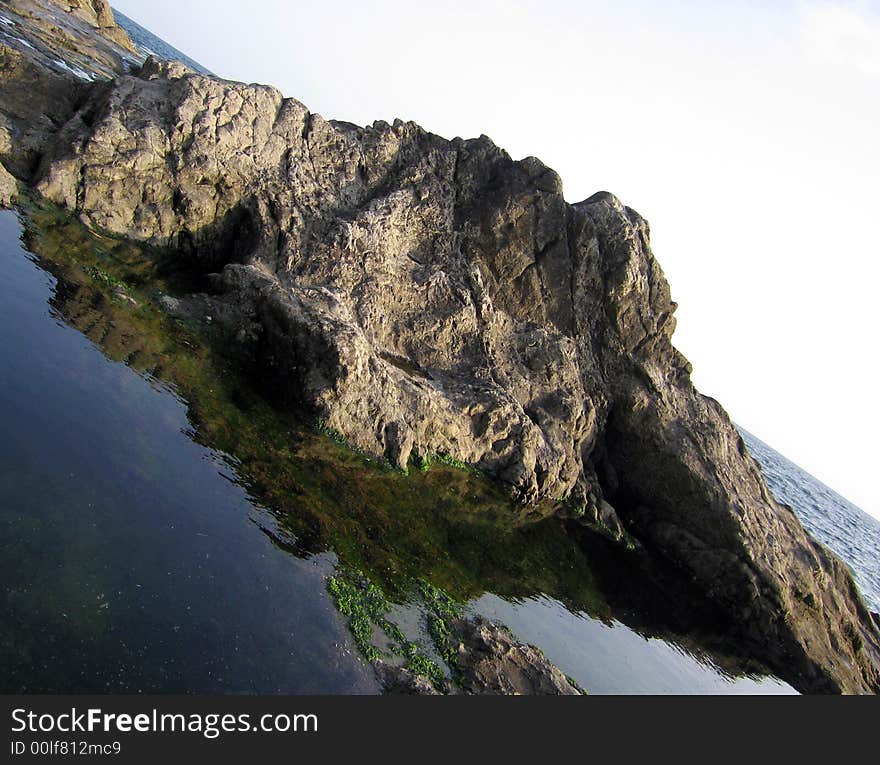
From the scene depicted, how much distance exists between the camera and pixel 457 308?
4016cm

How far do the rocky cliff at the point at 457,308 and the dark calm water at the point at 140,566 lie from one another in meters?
8.83

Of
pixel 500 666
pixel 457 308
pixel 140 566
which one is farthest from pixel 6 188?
pixel 500 666

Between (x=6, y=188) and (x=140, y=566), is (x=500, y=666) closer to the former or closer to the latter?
(x=140, y=566)

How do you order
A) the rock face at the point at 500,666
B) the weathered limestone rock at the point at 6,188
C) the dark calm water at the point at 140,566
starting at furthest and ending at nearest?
the weathered limestone rock at the point at 6,188
the rock face at the point at 500,666
the dark calm water at the point at 140,566

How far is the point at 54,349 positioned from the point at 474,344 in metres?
24.3

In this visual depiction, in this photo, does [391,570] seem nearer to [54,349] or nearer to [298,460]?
[298,460]

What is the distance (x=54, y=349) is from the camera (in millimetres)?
22172

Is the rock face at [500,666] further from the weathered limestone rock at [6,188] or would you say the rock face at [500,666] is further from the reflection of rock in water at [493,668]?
the weathered limestone rock at [6,188]

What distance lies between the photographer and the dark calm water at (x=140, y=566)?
1295 cm

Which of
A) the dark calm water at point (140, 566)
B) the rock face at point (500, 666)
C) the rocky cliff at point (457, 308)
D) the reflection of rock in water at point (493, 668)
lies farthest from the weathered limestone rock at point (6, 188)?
A: the rock face at point (500, 666)

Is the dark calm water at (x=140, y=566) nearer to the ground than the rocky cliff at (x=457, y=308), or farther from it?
nearer to the ground

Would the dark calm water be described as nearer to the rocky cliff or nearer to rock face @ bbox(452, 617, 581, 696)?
rock face @ bbox(452, 617, 581, 696)

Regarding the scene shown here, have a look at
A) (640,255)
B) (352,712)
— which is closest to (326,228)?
(640,255)

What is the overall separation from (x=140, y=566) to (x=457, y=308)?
91.8ft
